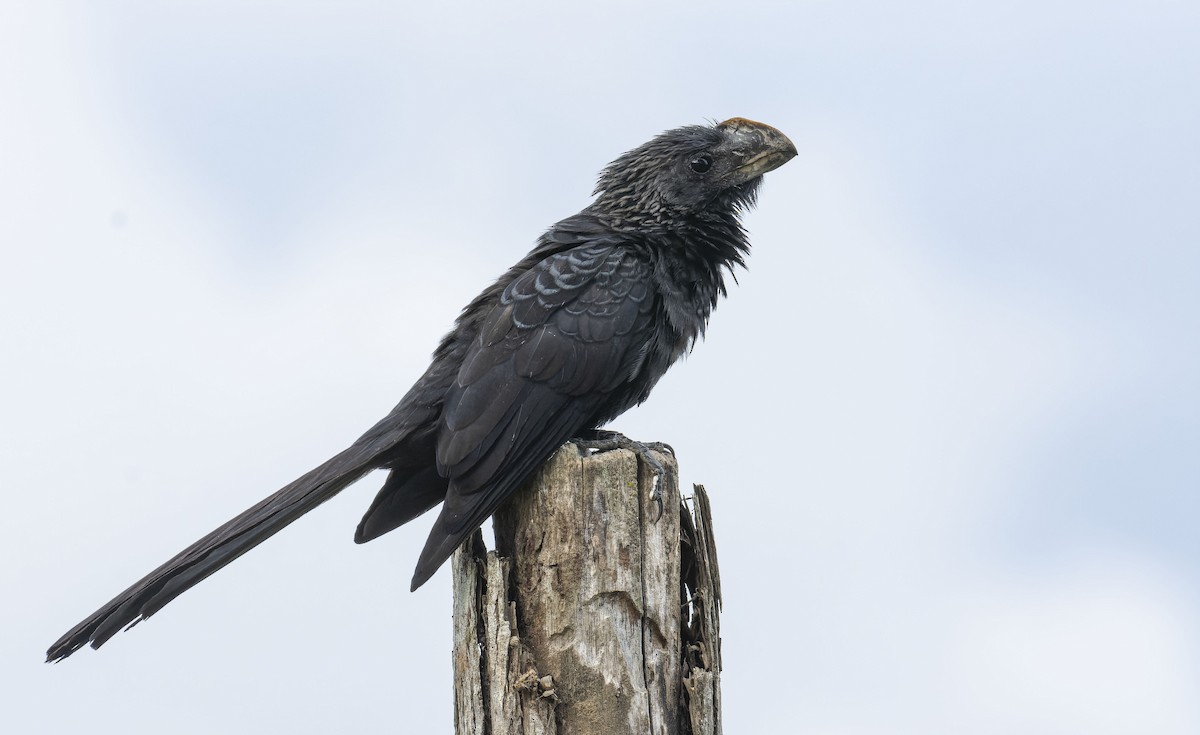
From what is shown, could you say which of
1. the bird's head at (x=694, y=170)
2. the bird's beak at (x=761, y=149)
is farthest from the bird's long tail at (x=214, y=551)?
the bird's beak at (x=761, y=149)

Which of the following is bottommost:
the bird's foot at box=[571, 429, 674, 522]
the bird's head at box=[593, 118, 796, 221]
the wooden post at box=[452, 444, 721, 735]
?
the wooden post at box=[452, 444, 721, 735]

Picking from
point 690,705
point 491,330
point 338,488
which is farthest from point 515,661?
point 491,330

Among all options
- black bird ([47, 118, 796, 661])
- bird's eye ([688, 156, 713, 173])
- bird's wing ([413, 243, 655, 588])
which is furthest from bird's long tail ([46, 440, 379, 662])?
bird's eye ([688, 156, 713, 173])

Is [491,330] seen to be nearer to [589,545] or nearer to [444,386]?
[444,386]

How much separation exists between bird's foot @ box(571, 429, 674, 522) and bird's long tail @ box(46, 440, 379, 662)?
38.8 inches

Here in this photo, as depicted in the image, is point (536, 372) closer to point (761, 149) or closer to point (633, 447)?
point (633, 447)

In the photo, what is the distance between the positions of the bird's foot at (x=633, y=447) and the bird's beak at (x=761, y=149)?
5.94 ft

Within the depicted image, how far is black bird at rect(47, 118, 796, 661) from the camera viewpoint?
467 centimetres

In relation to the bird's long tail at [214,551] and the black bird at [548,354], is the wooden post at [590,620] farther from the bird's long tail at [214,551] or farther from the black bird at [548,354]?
the bird's long tail at [214,551]

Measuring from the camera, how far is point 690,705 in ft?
14.5

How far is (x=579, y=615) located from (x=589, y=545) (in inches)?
11.0

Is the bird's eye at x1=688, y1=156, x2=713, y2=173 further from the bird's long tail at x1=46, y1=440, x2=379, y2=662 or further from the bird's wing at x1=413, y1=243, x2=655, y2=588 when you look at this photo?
the bird's long tail at x1=46, y1=440, x2=379, y2=662

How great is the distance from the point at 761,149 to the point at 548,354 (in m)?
1.94

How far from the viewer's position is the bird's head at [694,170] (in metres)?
5.97
